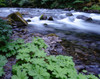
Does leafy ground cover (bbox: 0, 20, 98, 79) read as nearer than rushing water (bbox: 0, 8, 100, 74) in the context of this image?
Yes

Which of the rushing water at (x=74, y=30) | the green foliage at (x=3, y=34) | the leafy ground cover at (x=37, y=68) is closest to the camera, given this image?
the leafy ground cover at (x=37, y=68)

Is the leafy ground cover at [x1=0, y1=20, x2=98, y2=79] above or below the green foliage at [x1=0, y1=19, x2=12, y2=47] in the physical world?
below

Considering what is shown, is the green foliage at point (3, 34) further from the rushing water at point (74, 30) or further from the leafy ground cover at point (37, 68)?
the rushing water at point (74, 30)

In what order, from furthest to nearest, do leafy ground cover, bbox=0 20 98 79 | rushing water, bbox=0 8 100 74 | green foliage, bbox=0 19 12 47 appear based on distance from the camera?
rushing water, bbox=0 8 100 74 → green foliage, bbox=0 19 12 47 → leafy ground cover, bbox=0 20 98 79

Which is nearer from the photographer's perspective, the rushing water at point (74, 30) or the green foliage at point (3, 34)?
the green foliage at point (3, 34)

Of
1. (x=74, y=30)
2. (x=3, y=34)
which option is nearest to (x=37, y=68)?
(x=3, y=34)

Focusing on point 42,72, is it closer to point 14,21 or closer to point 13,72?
point 13,72

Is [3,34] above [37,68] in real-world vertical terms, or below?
above

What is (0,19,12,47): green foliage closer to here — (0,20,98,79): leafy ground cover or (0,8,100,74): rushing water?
(0,20,98,79): leafy ground cover

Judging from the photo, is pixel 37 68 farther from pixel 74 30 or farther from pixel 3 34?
pixel 74 30

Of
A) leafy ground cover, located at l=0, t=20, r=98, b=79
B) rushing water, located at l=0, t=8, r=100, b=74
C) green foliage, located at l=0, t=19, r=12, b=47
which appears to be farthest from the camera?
rushing water, located at l=0, t=8, r=100, b=74

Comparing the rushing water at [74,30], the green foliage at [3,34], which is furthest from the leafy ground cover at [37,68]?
the rushing water at [74,30]

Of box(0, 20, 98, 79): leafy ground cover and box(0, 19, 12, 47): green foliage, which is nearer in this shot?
box(0, 20, 98, 79): leafy ground cover

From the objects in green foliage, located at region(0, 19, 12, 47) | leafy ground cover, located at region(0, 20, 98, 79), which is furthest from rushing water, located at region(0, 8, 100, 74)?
green foliage, located at region(0, 19, 12, 47)
